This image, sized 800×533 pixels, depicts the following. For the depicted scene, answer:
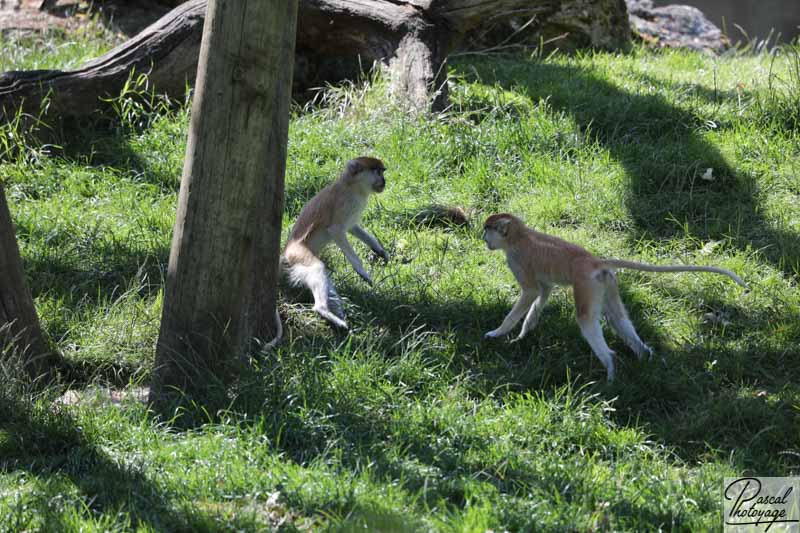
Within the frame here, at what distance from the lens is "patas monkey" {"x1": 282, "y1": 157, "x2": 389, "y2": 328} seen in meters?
5.77

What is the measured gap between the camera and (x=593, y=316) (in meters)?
4.96

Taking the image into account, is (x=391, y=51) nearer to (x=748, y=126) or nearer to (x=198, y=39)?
(x=198, y=39)

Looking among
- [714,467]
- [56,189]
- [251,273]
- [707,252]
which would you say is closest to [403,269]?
[251,273]

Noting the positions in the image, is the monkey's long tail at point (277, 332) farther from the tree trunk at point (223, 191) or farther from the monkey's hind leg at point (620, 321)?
the monkey's hind leg at point (620, 321)

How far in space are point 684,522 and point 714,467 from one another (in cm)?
56

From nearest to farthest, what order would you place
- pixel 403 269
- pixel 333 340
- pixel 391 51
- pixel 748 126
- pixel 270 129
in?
pixel 270 129 < pixel 333 340 < pixel 403 269 < pixel 748 126 < pixel 391 51

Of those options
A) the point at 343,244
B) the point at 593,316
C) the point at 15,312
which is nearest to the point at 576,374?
the point at 593,316

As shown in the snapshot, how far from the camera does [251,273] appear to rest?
16.1 feet

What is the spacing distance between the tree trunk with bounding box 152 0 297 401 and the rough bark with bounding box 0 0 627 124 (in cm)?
327

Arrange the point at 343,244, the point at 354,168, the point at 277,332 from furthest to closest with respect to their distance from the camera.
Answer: the point at 354,168 < the point at 343,244 < the point at 277,332

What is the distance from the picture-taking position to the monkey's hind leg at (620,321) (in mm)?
5094

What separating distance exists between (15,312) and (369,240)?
229cm

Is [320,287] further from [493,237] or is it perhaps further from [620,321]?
[620,321]

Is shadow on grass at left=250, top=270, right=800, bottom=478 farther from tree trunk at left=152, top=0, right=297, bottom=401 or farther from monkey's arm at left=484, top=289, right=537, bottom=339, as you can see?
tree trunk at left=152, top=0, right=297, bottom=401
